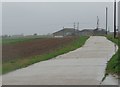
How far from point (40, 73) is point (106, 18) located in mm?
88070

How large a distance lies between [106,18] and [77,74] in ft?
291

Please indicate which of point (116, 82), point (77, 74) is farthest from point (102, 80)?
point (77, 74)

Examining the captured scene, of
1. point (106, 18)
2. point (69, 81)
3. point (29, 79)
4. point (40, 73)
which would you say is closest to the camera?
point (69, 81)

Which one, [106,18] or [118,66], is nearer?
[118,66]

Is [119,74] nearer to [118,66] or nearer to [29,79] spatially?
[118,66]

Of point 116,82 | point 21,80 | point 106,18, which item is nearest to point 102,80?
point 116,82

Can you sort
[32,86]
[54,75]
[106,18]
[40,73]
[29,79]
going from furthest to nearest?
[106,18] → [40,73] → [54,75] → [29,79] → [32,86]

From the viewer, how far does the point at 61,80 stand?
12266 millimetres

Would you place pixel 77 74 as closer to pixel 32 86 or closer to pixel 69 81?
pixel 69 81

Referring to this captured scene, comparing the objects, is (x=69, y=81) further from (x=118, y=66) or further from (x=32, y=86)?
(x=118, y=66)

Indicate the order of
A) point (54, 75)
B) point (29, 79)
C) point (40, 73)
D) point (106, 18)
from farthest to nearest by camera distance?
point (106, 18), point (40, 73), point (54, 75), point (29, 79)

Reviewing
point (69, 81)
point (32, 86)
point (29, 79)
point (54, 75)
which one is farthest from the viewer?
point (54, 75)

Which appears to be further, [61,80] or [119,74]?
[119,74]

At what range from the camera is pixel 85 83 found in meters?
11.4
